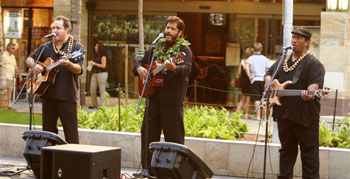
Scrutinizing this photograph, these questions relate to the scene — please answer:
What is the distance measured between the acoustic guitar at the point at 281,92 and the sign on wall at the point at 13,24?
13.7 m

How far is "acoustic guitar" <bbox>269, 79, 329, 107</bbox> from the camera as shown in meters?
7.61

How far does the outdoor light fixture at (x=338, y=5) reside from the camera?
1484 centimetres

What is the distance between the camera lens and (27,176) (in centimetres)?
915

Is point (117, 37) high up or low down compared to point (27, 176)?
up

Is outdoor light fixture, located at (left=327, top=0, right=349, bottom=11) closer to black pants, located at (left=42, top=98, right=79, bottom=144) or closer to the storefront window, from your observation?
the storefront window

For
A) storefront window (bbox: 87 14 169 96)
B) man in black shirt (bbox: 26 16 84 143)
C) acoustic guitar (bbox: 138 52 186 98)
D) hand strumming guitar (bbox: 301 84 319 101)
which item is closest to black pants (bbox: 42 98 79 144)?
man in black shirt (bbox: 26 16 84 143)

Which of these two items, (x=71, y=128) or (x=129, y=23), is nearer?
(x=71, y=128)

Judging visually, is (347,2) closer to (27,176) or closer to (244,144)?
(244,144)

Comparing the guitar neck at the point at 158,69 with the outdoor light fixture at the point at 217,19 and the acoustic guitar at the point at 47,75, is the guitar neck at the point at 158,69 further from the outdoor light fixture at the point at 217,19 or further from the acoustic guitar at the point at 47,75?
the outdoor light fixture at the point at 217,19

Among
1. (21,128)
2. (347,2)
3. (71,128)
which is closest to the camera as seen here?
(71,128)

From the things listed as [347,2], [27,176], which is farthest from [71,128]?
[347,2]

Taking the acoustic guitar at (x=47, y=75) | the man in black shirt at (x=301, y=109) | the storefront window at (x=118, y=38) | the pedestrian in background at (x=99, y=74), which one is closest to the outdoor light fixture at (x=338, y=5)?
the storefront window at (x=118, y=38)

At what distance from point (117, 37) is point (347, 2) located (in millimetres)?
7141

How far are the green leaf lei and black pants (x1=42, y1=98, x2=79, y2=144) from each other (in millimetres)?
1459
